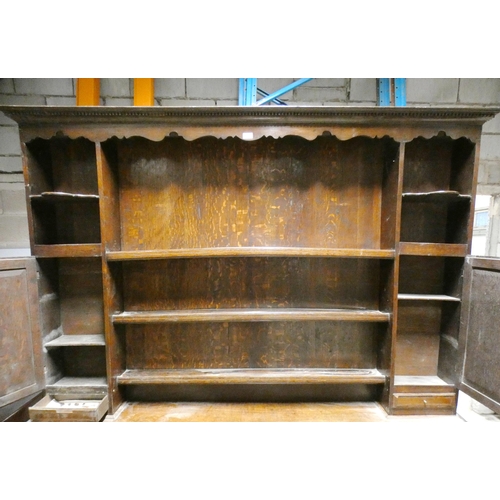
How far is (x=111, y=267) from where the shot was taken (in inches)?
50.5

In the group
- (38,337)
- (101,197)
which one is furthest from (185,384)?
(101,197)

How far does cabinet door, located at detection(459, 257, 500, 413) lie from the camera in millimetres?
1092

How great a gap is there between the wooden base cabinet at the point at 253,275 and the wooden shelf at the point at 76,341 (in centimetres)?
1

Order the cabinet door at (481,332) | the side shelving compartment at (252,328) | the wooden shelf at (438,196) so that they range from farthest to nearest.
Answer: the side shelving compartment at (252,328), the wooden shelf at (438,196), the cabinet door at (481,332)

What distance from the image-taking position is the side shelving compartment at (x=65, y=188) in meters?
1.28

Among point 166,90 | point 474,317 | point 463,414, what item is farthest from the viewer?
point 166,90

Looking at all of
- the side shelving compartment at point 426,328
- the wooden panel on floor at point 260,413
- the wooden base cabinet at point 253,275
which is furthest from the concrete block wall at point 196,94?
the wooden panel on floor at point 260,413

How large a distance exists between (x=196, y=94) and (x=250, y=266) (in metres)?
1.04

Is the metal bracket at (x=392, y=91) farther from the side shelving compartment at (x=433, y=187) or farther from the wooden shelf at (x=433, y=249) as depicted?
the wooden shelf at (x=433, y=249)

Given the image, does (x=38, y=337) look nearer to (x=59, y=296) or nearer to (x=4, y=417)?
(x=59, y=296)

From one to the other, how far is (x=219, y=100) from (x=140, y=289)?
3.85 feet

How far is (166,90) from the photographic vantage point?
1.44m

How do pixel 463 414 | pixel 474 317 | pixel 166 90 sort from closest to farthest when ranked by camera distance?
pixel 474 317
pixel 463 414
pixel 166 90

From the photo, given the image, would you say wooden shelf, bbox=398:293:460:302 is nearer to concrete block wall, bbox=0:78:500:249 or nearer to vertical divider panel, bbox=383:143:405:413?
vertical divider panel, bbox=383:143:405:413
